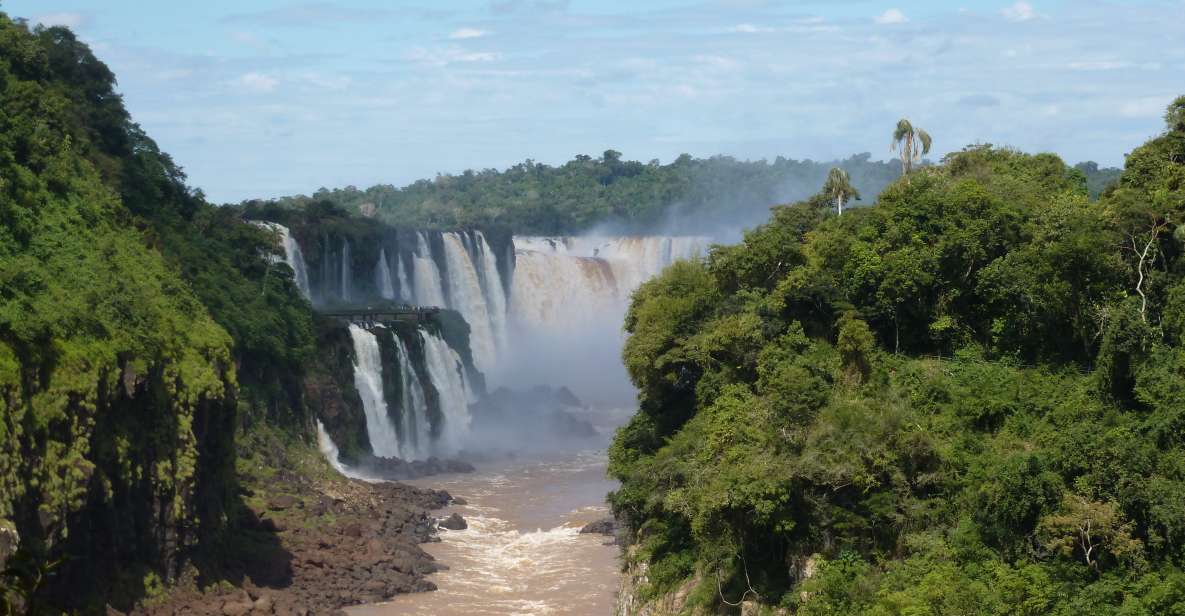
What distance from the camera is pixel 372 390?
226 feet

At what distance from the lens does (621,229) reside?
529 ft

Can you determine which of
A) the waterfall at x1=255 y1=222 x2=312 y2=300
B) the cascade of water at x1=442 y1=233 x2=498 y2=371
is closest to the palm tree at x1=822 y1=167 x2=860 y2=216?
the waterfall at x1=255 y1=222 x2=312 y2=300

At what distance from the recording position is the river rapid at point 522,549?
44.3m

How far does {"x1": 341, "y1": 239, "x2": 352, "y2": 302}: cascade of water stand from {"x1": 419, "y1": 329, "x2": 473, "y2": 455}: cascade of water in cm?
659

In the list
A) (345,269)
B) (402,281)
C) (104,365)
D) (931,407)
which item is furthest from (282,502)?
(402,281)

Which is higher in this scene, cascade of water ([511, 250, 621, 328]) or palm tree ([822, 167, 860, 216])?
palm tree ([822, 167, 860, 216])

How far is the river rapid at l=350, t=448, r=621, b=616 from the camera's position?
145 feet

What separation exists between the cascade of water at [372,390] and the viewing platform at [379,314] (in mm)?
1702

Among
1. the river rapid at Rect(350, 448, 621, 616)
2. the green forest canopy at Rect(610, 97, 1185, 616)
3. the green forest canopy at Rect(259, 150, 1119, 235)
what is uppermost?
the green forest canopy at Rect(259, 150, 1119, 235)

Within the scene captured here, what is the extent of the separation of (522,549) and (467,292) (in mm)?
41825

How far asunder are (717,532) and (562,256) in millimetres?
73732

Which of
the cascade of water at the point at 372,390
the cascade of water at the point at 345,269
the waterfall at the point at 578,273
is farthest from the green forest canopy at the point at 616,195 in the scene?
the cascade of water at the point at 372,390

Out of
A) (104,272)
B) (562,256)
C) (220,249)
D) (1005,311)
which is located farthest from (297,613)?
(562,256)

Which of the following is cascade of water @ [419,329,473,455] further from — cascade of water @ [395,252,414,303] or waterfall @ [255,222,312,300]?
cascade of water @ [395,252,414,303]
